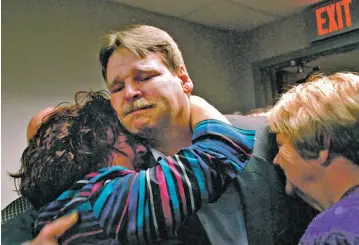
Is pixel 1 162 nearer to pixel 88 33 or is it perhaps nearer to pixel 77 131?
pixel 77 131

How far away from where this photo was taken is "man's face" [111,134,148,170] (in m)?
0.56

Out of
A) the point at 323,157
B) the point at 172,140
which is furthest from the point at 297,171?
the point at 172,140

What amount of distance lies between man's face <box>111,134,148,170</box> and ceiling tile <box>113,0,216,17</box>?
210 mm

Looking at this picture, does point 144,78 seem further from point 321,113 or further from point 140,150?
point 321,113

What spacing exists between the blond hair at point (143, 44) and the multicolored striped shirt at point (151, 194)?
0.38ft

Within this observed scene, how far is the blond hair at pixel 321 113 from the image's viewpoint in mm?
578

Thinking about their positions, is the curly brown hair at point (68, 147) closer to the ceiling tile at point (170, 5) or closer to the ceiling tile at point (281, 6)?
the ceiling tile at point (170, 5)

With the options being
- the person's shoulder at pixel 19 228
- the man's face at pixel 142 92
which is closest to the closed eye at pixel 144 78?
the man's face at pixel 142 92

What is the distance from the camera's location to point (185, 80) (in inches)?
24.0

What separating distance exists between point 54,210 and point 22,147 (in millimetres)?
106

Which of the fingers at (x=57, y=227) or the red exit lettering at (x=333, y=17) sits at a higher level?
the red exit lettering at (x=333, y=17)

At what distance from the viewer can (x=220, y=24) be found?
691 mm

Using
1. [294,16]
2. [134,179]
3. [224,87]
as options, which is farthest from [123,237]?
[294,16]

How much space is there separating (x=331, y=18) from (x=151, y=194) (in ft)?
1.35
